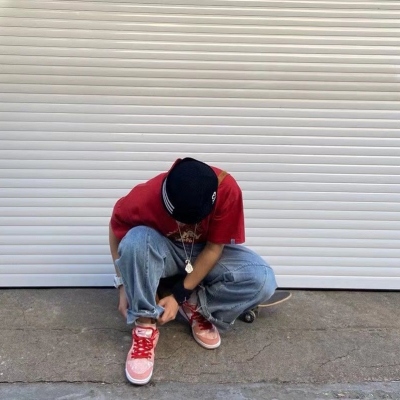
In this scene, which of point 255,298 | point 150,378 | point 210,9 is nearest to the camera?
point 150,378

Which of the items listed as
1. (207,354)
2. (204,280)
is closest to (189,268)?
(204,280)

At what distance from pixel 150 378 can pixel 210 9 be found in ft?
7.65

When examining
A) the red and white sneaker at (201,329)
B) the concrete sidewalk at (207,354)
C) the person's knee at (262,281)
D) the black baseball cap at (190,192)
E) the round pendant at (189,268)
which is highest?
the black baseball cap at (190,192)

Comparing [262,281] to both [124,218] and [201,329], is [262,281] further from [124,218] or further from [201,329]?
[124,218]

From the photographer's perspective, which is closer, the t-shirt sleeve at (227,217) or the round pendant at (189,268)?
the t-shirt sleeve at (227,217)

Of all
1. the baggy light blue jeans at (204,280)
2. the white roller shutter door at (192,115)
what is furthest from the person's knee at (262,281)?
the white roller shutter door at (192,115)

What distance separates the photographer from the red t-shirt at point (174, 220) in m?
2.38

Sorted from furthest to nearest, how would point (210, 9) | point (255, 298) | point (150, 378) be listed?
point (210, 9) < point (255, 298) < point (150, 378)

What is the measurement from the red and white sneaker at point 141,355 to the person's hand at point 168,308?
0.30ft

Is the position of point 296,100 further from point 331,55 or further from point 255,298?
point 255,298

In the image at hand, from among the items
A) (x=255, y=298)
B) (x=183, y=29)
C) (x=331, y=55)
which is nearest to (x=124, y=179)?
(x=183, y=29)

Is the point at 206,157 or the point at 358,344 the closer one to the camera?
the point at 358,344

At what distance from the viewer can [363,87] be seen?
3285mm

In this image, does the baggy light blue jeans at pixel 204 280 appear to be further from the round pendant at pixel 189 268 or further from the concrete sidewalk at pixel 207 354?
the concrete sidewalk at pixel 207 354
